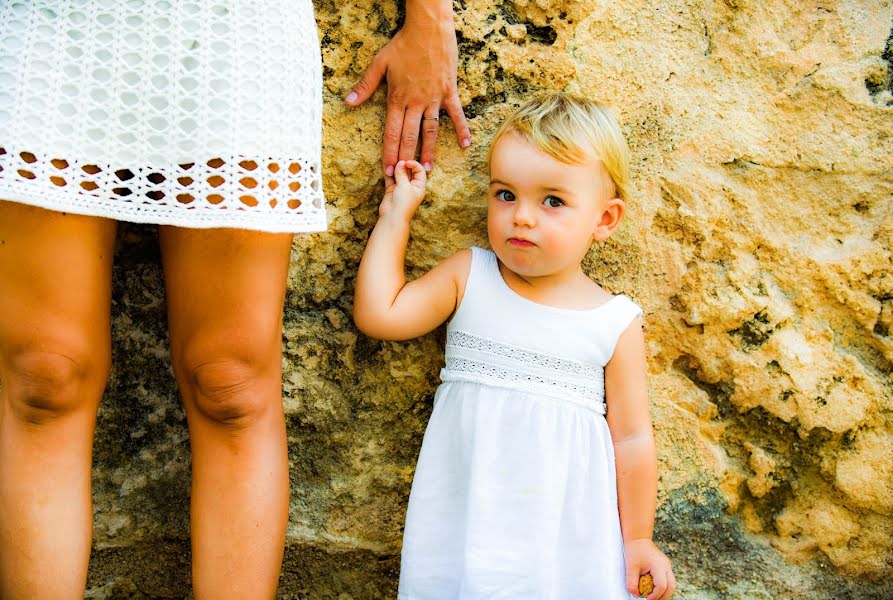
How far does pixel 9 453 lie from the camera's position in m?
1.25

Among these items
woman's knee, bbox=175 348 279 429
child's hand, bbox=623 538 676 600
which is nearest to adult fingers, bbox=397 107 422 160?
woman's knee, bbox=175 348 279 429

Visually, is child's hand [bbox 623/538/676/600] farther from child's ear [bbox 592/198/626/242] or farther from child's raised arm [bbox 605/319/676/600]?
child's ear [bbox 592/198/626/242]

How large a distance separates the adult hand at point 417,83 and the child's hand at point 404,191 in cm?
2

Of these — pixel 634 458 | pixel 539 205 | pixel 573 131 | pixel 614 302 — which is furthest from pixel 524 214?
pixel 634 458

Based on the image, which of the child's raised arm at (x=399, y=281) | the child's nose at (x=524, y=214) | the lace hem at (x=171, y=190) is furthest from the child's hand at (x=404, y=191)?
the lace hem at (x=171, y=190)

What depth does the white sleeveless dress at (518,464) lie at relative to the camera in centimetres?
151

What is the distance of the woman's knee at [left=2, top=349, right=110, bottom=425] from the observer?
1.19m

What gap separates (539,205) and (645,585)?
0.78 m

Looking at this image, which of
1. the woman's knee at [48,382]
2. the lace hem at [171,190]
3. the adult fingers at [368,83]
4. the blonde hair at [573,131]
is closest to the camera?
the lace hem at [171,190]

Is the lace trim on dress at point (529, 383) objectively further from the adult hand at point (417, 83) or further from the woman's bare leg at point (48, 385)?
the woman's bare leg at point (48, 385)

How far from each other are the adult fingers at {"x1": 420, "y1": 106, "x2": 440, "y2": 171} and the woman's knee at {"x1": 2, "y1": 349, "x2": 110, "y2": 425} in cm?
72

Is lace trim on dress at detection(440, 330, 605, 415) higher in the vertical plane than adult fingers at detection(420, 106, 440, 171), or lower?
lower

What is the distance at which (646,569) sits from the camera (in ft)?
5.08

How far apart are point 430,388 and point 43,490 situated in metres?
0.79
